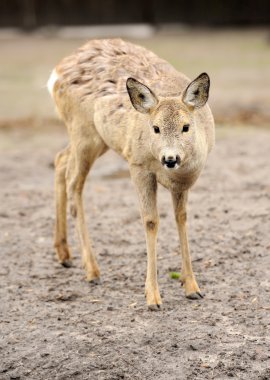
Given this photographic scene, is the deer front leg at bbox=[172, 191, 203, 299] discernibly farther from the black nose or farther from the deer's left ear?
the black nose

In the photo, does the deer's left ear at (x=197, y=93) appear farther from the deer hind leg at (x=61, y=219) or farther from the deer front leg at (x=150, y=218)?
the deer hind leg at (x=61, y=219)

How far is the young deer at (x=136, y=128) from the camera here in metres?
5.40

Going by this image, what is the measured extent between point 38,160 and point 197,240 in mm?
3743

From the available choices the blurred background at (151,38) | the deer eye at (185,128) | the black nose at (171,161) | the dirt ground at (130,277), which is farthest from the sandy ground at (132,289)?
the blurred background at (151,38)

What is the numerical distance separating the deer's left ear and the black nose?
47 centimetres

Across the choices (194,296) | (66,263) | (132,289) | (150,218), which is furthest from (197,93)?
(66,263)

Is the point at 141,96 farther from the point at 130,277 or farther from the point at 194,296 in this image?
the point at 130,277

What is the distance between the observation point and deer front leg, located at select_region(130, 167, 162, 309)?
19.1 feet

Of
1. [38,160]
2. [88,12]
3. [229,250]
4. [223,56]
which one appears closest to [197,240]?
[229,250]

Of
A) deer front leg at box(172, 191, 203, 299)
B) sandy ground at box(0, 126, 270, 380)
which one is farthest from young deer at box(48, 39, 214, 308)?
sandy ground at box(0, 126, 270, 380)

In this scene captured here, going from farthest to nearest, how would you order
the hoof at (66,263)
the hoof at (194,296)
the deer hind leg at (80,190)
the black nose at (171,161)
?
the hoof at (66,263)
the deer hind leg at (80,190)
the hoof at (194,296)
the black nose at (171,161)

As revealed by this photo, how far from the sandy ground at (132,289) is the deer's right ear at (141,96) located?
4.35 ft

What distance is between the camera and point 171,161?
16.8 ft

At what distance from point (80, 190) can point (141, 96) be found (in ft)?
4.78
